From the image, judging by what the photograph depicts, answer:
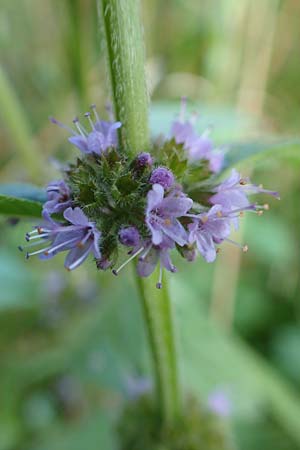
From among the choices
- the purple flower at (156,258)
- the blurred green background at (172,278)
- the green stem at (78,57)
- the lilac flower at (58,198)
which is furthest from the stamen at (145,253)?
the green stem at (78,57)

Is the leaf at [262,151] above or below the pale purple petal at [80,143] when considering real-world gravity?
above

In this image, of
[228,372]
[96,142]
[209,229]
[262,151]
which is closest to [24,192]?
[96,142]

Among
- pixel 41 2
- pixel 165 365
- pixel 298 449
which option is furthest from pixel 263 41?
pixel 165 365

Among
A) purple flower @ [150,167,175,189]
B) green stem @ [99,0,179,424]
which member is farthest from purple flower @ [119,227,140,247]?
green stem @ [99,0,179,424]

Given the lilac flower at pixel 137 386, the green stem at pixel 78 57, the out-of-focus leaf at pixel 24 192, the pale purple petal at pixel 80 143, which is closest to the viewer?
the pale purple petal at pixel 80 143

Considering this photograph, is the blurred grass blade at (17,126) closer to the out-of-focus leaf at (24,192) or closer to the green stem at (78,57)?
the green stem at (78,57)

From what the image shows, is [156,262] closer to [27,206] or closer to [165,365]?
[27,206]

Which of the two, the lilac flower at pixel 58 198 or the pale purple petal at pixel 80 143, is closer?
the lilac flower at pixel 58 198
